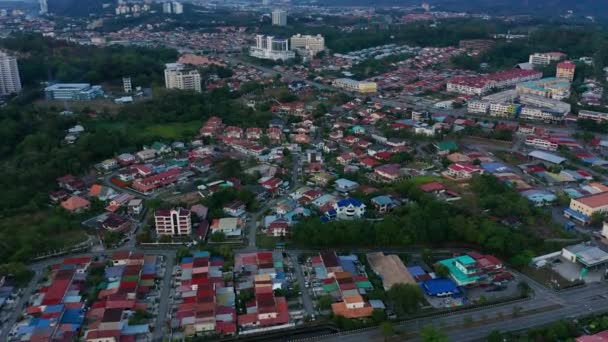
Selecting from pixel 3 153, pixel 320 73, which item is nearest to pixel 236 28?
pixel 320 73

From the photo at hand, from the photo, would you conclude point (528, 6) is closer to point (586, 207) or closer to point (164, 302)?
point (586, 207)

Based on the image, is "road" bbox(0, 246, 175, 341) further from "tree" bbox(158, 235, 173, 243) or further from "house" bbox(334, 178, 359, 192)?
"house" bbox(334, 178, 359, 192)

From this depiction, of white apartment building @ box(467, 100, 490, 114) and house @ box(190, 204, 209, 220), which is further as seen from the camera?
white apartment building @ box(467, 100, 490, 114)

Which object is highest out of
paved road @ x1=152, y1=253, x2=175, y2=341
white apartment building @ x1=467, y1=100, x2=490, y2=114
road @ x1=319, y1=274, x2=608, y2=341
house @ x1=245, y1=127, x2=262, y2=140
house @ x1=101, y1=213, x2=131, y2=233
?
white apartment building @ x1=467, y1=100, x2=490, y2=114

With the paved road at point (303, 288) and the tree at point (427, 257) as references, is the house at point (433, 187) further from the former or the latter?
the paved road at point (303, 288)

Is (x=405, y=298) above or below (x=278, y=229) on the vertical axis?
above

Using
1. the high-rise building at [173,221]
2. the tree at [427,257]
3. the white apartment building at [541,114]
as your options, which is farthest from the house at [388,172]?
the white apartment building at [541,114]

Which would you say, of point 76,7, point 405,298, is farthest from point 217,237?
point 76,7

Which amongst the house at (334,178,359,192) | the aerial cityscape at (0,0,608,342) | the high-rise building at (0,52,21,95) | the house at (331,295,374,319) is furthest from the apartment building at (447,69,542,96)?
the high-rise building at (0,52,21,95)
